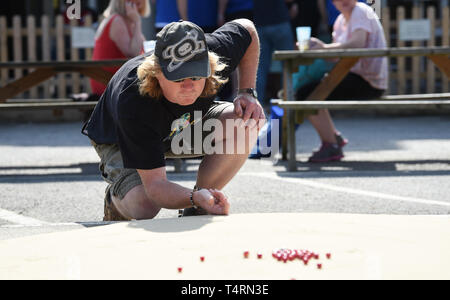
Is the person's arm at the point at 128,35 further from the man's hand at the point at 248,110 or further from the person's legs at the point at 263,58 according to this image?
the man's hand at the point at 248,110

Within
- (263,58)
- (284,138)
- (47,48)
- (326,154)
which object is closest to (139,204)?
(326,154)

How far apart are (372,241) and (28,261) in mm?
1316

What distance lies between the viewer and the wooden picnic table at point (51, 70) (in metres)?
6.43

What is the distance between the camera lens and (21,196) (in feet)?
17.5

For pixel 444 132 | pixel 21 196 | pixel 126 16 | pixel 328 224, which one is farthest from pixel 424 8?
pixel 328 224

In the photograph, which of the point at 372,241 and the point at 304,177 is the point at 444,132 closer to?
the point at 304,177

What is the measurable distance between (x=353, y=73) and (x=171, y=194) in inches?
141

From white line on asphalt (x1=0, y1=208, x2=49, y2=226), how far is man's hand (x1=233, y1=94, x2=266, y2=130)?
4.06ft

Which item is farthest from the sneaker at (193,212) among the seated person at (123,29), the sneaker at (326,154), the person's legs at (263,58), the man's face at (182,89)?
the person's legs at (263,58)

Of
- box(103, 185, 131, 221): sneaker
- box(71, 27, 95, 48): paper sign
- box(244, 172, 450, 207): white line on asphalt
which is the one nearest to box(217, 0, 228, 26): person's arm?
box(71, 27, 95, 48): paper sign

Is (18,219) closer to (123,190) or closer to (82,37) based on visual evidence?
(123,190)

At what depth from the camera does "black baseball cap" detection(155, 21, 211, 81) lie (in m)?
3.42

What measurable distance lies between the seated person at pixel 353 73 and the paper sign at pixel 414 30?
408 centimetres

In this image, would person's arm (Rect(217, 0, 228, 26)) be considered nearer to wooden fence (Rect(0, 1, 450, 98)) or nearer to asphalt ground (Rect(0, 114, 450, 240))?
asphalt ground (Rect(0, 114, 450, 240))
